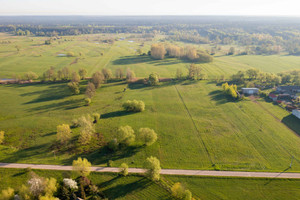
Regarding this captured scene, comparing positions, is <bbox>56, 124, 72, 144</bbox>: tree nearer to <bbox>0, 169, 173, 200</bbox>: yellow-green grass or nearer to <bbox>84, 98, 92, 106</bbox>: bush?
<bbox>0, 169, 173, 200</bbox>: yellow-green grass

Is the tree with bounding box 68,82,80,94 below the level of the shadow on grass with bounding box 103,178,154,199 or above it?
above

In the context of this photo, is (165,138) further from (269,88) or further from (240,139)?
(269,88)

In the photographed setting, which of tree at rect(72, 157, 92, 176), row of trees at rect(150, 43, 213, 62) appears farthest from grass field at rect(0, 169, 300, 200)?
row of trees at rect(150, 43, 213, 62)

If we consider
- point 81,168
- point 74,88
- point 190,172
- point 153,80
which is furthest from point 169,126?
point 74,88

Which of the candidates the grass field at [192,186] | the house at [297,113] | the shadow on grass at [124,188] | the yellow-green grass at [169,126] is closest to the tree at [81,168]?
the grass field at [192,186]

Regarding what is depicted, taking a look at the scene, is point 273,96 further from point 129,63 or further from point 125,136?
point 129,63

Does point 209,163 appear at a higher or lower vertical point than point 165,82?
lower

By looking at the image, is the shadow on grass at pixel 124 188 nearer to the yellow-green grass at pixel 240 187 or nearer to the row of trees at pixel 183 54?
the yellow-green grass at pixel 240 187

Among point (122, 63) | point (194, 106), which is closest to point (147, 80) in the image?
point (194, 106)
